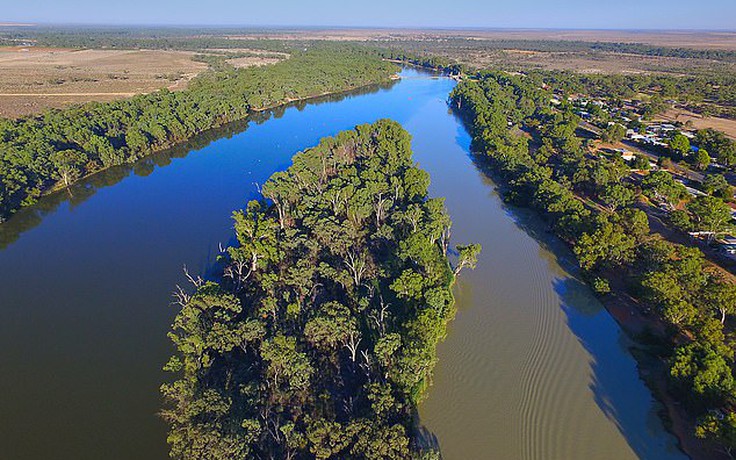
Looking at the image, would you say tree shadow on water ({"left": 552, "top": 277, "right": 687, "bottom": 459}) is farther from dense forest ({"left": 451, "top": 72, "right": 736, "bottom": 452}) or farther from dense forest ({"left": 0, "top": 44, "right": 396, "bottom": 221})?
dense forest ({"left": 0, "top": 44, "right": 396, "bottom": 221})

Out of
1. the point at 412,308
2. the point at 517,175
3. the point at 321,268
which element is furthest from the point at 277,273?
the point at 517,175

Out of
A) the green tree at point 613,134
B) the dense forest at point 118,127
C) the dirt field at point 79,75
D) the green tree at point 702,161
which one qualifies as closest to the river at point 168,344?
the dense forest at point 118,127

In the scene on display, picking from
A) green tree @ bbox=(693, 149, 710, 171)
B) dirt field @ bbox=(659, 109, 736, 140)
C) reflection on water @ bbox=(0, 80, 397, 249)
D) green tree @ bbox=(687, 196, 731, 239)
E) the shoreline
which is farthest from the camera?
dirt field @ bbox=(659, 109, 736, 140)

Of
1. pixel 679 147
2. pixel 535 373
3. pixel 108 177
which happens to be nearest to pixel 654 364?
pixel 535 373

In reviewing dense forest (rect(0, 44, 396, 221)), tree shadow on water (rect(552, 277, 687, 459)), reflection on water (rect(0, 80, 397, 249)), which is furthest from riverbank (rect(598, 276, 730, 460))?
dense forest (rect(0, 44, 396, 221))

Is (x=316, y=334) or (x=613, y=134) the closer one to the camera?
(x=316, y=334)

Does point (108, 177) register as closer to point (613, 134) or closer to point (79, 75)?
point (613, 134)
